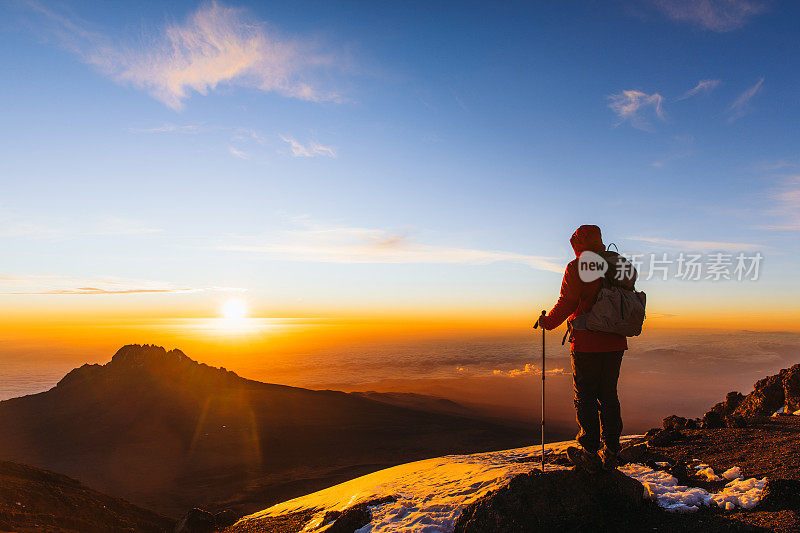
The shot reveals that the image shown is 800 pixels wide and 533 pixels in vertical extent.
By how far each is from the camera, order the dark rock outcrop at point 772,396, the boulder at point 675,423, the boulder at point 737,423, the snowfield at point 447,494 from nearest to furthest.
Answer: the snowfield at point 447,494 → the boulder at point 737,423 → the boulder at point 675,423 → the dark rock outcrop at point 772,396

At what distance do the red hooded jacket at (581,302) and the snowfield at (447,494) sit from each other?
2.10 meters

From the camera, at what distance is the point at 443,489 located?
25.2 ft

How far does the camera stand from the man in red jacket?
4777 millimetres

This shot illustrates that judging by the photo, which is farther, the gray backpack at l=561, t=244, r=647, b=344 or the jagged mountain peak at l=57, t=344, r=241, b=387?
the jagged mountain peak at l=57, t=344, r=241, b=387

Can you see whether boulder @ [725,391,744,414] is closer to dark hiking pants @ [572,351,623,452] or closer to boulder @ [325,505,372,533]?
dark hiking pants @ [572,351,623,452]

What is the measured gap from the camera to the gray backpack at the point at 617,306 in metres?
4.58

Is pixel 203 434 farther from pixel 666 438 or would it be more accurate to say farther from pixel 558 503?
pixel 558 503

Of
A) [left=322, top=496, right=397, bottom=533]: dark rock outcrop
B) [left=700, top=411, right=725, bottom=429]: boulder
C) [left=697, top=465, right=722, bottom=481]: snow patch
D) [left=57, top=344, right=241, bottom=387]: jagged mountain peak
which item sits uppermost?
[left=697, top=465, right=722, bottom=481]: snow patch

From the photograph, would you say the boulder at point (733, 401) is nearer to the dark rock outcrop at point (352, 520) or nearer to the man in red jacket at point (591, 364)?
the man in red jacket at point (591, 364)

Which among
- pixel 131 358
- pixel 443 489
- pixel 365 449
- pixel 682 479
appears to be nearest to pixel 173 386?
pixel 131 358

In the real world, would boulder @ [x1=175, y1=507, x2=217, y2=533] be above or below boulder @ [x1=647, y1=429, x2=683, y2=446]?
below

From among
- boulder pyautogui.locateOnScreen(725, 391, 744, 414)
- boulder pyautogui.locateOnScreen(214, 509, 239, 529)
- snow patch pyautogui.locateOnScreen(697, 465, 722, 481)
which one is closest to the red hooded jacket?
snow patch pyautogui.locateOnScreen(697, 465, 722, 481)

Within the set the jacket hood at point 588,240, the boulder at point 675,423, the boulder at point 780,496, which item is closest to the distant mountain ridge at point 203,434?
the boulder at point 675,423

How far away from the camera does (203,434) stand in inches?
1216
